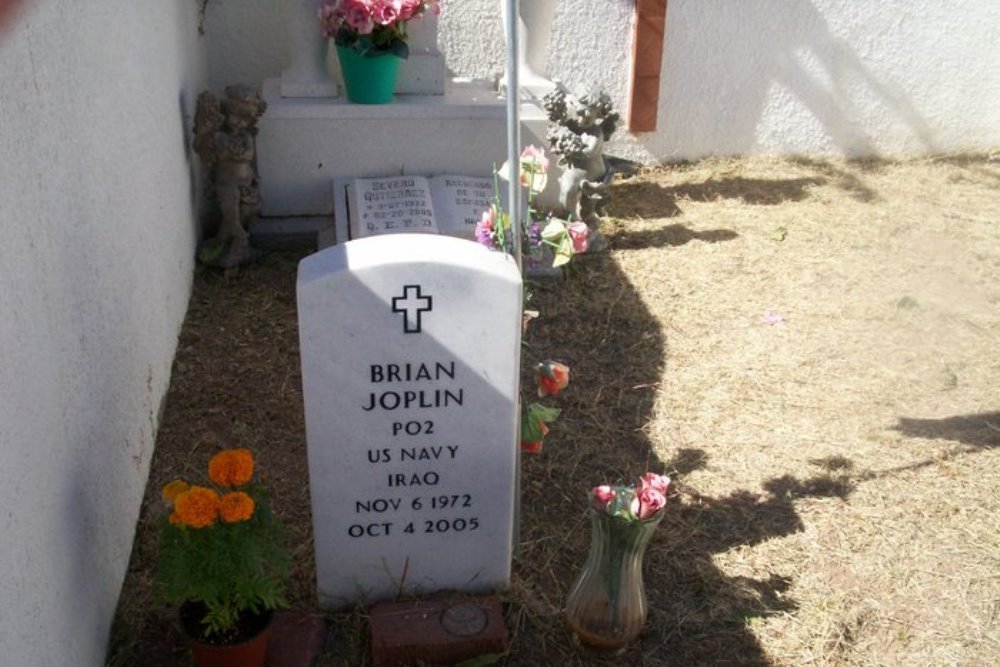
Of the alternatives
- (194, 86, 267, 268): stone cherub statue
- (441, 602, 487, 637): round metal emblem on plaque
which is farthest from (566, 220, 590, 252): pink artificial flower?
(194, 86, 267, 268): stone cherub statue

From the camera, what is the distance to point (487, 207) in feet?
15.9

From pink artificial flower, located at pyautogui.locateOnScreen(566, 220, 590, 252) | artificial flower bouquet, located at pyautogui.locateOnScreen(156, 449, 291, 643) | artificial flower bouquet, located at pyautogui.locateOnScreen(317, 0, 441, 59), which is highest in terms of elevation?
artificial flower bouquet, located at pyautogui.locateOnScreen(317, 0, 441, 59)

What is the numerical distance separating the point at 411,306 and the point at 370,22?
269 cm

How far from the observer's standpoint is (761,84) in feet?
19.9

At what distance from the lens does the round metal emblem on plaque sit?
8.37ft

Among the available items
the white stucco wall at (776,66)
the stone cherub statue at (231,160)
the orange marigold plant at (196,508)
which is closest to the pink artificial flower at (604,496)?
the orange marigold plant at (196,508)

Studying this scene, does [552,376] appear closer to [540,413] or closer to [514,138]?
[540,413]

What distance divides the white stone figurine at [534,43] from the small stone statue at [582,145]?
0.31m

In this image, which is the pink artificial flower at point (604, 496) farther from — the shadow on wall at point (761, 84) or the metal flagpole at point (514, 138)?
the shadow on wall at point (761, 84)

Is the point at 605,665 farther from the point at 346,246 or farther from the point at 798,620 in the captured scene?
the point at 346,246

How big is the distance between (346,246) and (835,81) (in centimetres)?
458

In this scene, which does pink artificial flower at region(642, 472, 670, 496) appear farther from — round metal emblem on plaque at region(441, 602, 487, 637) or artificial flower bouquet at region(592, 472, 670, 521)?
round metal emblem on plaque at region(441, 602, 487, 637)

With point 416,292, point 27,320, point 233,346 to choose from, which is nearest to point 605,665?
point 416,292

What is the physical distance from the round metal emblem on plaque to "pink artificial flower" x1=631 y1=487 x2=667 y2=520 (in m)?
0.49
